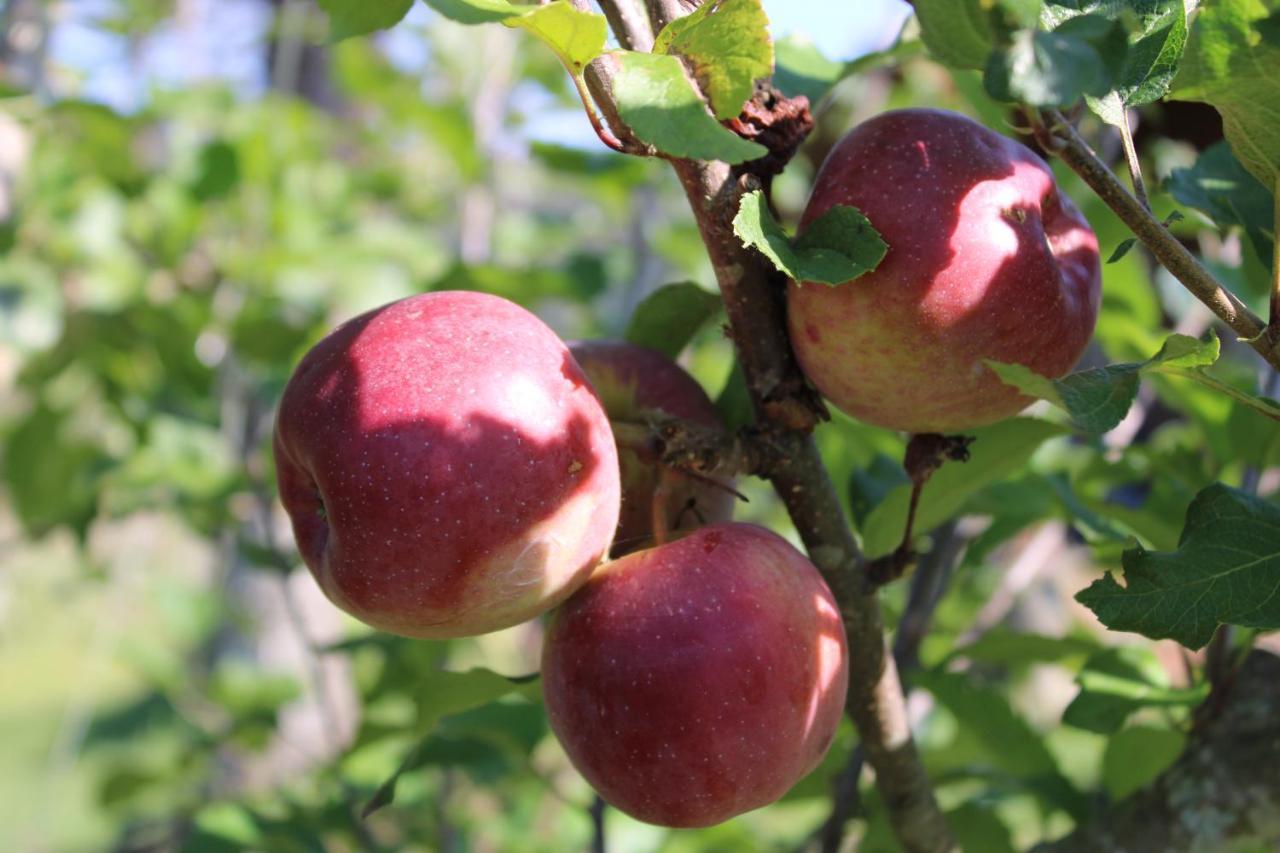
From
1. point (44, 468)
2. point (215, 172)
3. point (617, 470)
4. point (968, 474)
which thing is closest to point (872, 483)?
point (968, 474)

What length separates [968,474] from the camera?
2.92 ft

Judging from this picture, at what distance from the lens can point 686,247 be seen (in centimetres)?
242

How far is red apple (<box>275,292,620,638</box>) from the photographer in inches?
26.6

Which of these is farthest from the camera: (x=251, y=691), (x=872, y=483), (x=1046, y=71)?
(x=251, y=691)

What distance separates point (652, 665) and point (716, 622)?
0.16 feet

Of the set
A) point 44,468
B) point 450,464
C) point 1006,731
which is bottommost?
point 44,468

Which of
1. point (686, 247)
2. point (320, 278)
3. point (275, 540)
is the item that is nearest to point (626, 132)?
point (275, 540)

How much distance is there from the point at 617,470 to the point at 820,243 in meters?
0.20

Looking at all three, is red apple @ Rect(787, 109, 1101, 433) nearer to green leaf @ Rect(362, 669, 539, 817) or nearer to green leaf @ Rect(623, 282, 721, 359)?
green leaf @ Rect(623, 282, 721, 359)

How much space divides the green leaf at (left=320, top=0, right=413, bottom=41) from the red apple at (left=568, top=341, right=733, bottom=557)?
0.96 ft

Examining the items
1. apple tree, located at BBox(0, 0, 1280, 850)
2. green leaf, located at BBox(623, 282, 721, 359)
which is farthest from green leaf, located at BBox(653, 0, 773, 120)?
green leaf, located at BBox(623, 282, 721, 359)

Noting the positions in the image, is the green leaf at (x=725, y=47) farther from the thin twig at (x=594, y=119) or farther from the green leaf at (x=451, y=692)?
the green leaf at (x=451, y=692)

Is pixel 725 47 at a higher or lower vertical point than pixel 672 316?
higher

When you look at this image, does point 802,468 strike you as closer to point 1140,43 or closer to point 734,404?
point 734,404
